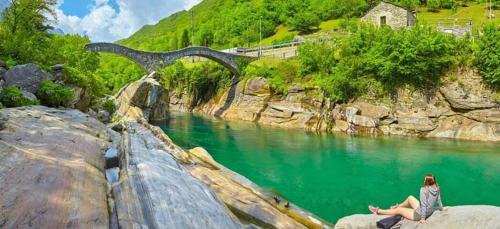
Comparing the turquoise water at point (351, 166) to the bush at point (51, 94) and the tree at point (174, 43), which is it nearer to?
the bush at point (51, 94)

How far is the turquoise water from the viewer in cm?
1773


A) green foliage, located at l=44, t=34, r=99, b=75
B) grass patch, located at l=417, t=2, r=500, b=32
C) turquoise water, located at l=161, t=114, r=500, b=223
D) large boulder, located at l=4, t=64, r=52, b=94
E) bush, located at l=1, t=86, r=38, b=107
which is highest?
grass patch, located at l=417, t=2, r=500, b=32

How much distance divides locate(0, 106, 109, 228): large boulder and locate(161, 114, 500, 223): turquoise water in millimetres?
9399

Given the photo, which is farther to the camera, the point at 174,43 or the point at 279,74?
the point at 174,43

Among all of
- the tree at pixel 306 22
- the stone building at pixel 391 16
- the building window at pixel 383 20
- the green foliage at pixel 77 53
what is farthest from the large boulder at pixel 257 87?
the tree at pixel 306 22

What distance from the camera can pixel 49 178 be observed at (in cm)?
671

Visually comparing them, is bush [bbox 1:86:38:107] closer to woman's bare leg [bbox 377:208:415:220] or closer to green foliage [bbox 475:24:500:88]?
woman's bare leg [bbox 377:208:415:220]

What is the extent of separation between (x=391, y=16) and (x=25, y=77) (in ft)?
187

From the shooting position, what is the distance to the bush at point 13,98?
15.6 metres

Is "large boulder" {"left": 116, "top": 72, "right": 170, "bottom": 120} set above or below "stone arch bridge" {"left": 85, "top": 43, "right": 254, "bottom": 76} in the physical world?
below

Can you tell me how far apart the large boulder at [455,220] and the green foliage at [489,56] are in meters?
32.1

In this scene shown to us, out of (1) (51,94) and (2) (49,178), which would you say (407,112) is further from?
(2) (49,178)

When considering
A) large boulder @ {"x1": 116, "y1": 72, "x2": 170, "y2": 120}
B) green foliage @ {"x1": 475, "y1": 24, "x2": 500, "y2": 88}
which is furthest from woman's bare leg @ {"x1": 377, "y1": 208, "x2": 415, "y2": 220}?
large boulder @ {"x1": 116, "y1": 72, "x2": 170, "y2": 120}

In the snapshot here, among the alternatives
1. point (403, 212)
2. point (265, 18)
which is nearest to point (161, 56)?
point (265, 18)
